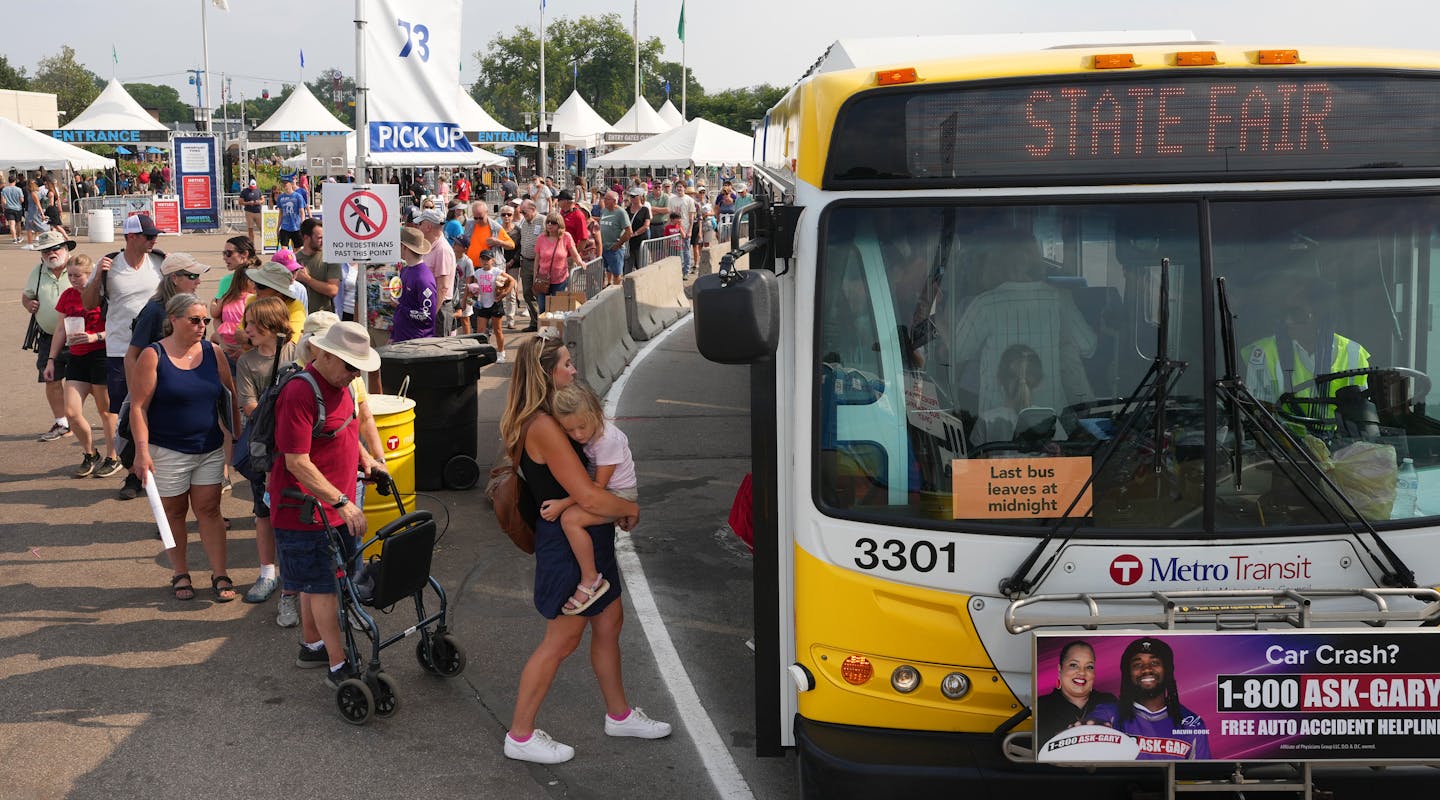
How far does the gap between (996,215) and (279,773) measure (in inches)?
144

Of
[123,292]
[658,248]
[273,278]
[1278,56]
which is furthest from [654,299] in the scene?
[1278,56]

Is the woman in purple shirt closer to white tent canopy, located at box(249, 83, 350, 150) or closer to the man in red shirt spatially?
the man in red shirt

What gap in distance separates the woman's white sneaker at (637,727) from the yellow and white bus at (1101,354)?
5.24 ft

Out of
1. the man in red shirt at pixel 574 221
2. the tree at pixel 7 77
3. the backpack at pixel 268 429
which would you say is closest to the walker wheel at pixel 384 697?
the backpack at pixel 268 429

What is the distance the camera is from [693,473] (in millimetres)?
11258

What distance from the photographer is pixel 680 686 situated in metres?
6.69

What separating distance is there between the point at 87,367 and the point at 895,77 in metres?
8.47

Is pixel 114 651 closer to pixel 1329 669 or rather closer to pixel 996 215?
pixel 996 215

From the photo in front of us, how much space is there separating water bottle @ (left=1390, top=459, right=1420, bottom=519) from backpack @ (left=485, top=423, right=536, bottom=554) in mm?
3136

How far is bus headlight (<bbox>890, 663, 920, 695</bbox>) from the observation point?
14.8ft

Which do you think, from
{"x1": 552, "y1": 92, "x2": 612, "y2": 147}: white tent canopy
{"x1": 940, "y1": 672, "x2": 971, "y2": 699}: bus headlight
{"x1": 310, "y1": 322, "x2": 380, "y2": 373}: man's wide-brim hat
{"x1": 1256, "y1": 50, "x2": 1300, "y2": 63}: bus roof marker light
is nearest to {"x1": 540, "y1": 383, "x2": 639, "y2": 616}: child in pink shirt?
{"x1": 310, "y1": 322, "x2": 380, "y2": 373}: man's wide-brim hat

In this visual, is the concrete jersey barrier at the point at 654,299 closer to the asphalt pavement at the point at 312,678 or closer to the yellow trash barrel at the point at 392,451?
the asphalt pavement at the point at 312,678

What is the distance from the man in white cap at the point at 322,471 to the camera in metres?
6.23

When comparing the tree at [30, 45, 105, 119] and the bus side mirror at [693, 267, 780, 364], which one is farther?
the tree at [30, 45, 105, 119]
